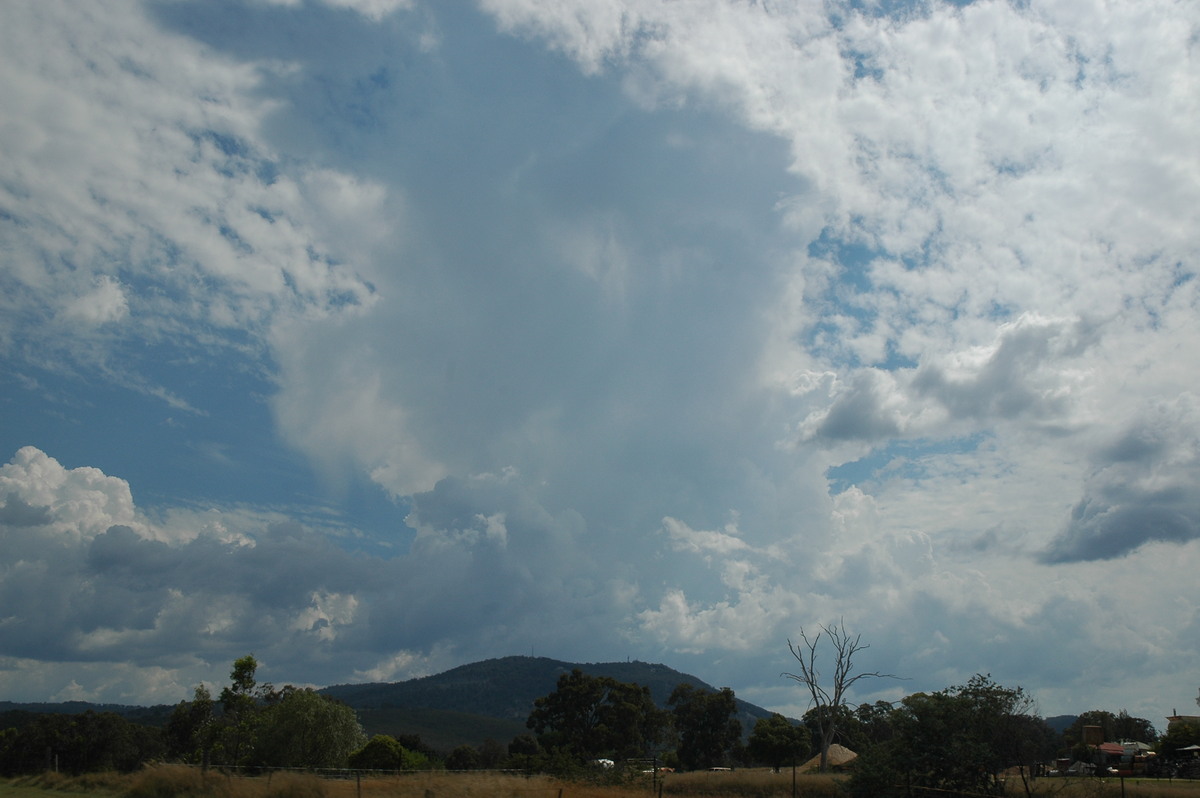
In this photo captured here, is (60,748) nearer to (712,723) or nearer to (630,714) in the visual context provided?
(630,714)

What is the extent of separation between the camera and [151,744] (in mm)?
75688

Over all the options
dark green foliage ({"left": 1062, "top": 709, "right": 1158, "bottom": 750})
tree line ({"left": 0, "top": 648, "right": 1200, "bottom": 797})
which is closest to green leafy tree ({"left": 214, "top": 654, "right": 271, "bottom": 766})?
tree line ({"left": 0, "top": 648, "right": 1200, "bottom": 797})

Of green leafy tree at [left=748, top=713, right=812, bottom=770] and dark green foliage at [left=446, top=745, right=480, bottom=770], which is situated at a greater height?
green leafy tree at [left=748, top=713, right=812, bottom=770]

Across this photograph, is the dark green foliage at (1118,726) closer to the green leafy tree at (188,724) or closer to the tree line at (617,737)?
the tree line at (617,737)

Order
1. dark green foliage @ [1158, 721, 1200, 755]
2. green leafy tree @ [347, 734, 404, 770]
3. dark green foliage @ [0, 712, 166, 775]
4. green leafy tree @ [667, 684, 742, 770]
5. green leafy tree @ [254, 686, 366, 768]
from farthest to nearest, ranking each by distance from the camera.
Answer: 1. green leafy tree @ [667, 684, 742, 770]
2. dark green foliage @ [0, 712, 166, 775]
3. dark green foliage @ [1158, 721, 1200, 755]
4. green leafy tree @ [347, 734, 404, 770]
5. green leafy tree @ [254, 686, 366, 768]

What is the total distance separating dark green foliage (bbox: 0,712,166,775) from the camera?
68.1 m

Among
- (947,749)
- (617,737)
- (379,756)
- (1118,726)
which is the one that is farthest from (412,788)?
(1118,726)

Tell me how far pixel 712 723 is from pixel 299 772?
64.0m

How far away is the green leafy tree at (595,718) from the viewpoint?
8012 cm

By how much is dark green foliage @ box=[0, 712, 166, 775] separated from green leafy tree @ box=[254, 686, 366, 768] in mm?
23960

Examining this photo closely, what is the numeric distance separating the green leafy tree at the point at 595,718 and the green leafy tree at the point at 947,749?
51710 millimetres

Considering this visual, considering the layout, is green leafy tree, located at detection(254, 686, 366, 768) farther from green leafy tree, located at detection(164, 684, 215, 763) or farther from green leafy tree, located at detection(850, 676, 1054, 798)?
green leafy tree, located at detection(850, 676, 1054, 798)

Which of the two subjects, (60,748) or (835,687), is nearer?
(835,687)

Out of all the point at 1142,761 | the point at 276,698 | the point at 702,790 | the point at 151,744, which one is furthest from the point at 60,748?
the point at 1142,761
